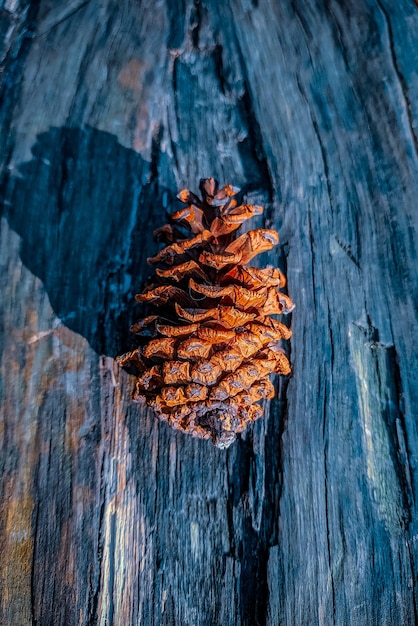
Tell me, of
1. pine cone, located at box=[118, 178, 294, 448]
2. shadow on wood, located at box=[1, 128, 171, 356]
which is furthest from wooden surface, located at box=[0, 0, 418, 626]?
pine cone, located at box=[118, 178, 294, 448]

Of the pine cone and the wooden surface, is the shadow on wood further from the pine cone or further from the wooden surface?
the pine cone

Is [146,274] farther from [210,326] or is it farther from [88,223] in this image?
[210,326]

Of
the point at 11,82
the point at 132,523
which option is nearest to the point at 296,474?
the point at 132,523

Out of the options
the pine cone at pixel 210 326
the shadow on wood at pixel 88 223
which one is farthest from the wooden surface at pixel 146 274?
the pine cone at pixel 210 326

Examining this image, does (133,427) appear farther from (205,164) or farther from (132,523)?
(205,164)

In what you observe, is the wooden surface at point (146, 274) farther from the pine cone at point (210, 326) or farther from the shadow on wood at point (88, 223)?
the pine cone at point (210, 326)
